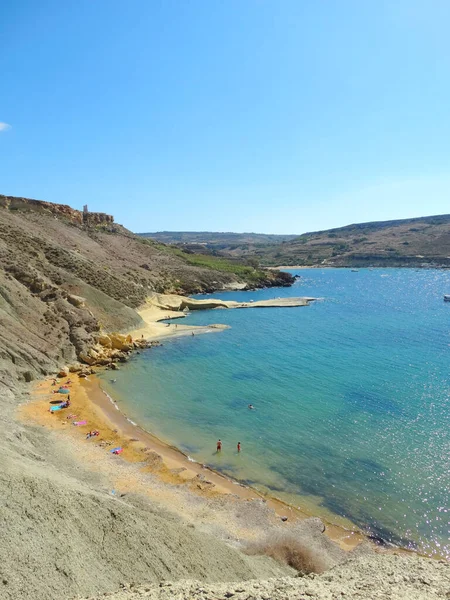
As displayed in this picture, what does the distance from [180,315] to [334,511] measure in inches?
2317

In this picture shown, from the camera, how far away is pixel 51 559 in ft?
41.0

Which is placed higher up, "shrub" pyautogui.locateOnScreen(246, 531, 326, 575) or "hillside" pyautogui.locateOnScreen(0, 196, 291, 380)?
"hillside" pyautogui.locateOnScreen(0, 196, 291, 380)

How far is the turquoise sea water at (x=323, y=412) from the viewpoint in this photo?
22.4 m

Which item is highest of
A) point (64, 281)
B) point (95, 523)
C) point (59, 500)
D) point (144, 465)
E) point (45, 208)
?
point (45, 208)

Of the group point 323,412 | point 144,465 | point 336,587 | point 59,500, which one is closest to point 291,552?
point 336,587

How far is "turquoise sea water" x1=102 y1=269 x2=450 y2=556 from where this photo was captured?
73.5 feet

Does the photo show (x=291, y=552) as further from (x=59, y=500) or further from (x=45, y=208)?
(x=45, y=208)

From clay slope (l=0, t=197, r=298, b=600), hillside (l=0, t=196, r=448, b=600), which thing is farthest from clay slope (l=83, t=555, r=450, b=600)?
clay slope (l=0, t=197, r=298, b=600)

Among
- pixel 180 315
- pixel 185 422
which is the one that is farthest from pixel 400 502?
pixel 180 315

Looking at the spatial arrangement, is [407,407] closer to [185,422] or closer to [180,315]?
[185,422]

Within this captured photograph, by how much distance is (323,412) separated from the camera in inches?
1287

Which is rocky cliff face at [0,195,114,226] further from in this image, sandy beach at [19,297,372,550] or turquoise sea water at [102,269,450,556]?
sandy beach at [19,297,372,550]

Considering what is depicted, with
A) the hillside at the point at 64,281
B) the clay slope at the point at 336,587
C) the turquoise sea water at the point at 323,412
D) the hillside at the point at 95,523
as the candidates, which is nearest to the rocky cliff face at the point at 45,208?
the hillside at the point at 64,281

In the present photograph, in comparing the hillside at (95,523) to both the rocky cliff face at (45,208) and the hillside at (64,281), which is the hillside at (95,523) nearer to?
the hillside at (64,281)
